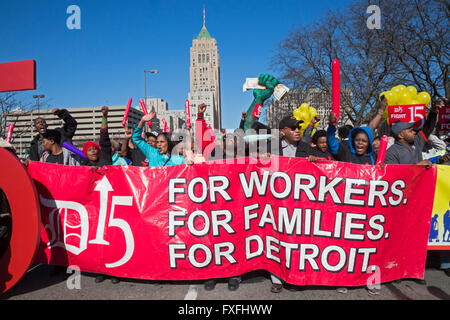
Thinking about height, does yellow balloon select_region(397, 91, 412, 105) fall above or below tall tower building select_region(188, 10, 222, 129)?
below

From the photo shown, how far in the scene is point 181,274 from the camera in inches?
132

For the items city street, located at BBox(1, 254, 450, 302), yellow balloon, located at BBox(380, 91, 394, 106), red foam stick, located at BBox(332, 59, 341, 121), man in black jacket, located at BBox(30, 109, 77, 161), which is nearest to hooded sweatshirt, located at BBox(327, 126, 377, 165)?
red foam stick, located at BBox(332, 59, 341, 121)

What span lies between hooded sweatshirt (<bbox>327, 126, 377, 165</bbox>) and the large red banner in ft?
1.82

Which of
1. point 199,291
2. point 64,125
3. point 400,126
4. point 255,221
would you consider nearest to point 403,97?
point 400,126

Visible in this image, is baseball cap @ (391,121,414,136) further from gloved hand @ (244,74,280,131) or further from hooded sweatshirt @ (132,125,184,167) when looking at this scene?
hooded sweatshirt @ (132,125,184,167)

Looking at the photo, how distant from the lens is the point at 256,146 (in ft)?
12.3

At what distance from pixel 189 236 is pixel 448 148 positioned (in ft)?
27.4

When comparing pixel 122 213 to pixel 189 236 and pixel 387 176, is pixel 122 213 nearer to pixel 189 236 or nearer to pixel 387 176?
pixel 189 236

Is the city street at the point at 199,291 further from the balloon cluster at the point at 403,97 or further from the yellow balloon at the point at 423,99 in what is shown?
the yellow balloon at the point at 423,99

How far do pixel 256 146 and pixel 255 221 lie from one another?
97cm

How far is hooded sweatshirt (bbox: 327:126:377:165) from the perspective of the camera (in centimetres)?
383

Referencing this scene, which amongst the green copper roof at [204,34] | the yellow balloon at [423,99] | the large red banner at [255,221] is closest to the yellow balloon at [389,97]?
the yellow balloon at [423,99]

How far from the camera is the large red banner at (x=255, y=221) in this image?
10.5 ft
